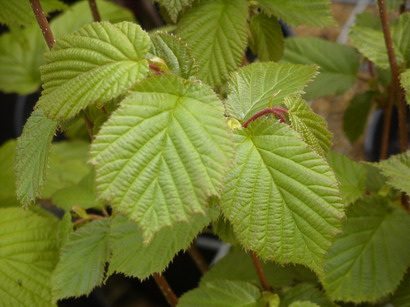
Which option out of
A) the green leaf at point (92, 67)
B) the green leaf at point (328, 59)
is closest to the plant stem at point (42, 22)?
the green leaf at point (92, 67)

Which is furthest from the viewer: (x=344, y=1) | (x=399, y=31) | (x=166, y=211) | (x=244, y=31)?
(x=344, y=1)

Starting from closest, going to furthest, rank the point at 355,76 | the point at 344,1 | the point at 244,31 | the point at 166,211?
the point at 166,211, the point at 244,31, the point at 355,76, the point at 344,1

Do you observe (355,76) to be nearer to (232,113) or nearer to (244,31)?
(244,31)

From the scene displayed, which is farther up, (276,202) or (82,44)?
(82,44)

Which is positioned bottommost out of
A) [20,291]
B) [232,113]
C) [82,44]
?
[20,291]

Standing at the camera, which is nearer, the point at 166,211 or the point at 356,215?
the point at 166,211

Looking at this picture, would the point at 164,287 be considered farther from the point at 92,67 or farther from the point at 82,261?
the point at 92,67

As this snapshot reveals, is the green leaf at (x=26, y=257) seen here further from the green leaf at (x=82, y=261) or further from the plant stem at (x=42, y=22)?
the plant stem at (x=42, y=22)

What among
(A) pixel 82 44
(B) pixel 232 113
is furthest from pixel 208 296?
(A) pixel 82 44
